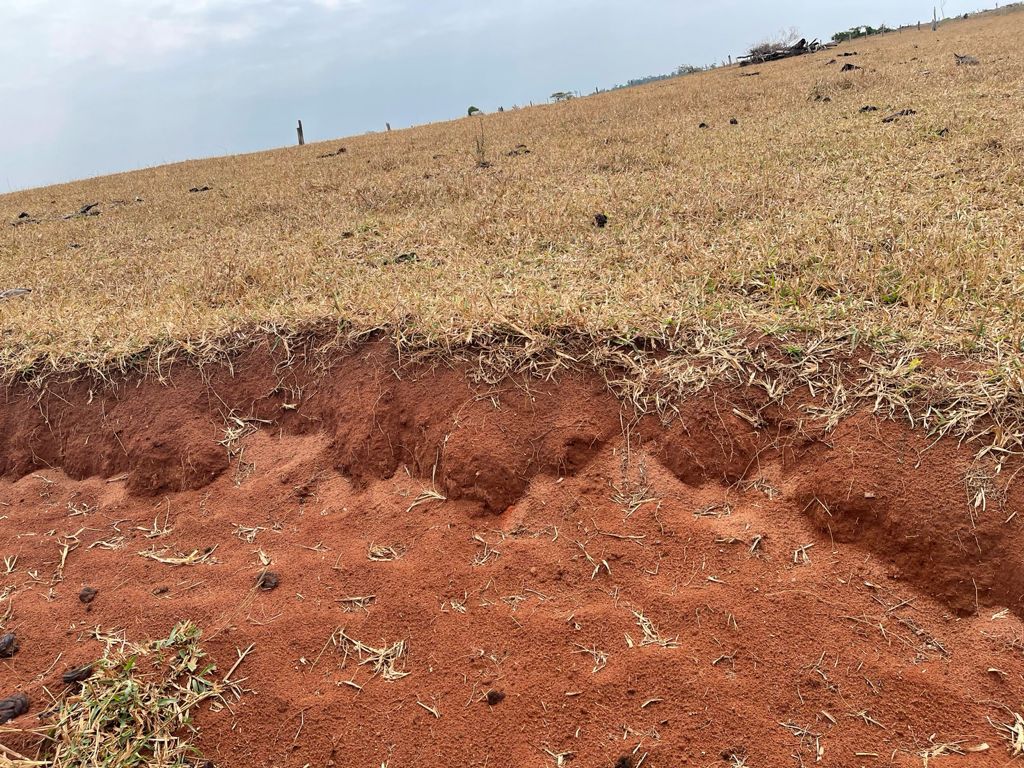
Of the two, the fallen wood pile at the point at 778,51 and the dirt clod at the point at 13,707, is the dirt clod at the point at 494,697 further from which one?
the fallen wood pile at the point at 778,51

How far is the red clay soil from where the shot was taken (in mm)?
1622

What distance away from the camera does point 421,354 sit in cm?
280

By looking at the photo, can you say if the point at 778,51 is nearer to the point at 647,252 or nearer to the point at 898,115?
the point at 898,115

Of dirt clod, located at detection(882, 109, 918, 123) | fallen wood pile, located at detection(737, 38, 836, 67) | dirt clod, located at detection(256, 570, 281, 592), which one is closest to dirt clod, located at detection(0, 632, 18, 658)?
dirt clod, located at detection(256, 570, 281, 592)

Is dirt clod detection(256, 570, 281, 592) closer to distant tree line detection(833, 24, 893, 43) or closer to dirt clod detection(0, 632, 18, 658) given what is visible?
dirt clod detection(0, 632, 18, 658)

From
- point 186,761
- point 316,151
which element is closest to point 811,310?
point 186,761

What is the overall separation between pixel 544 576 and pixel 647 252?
8.69ft

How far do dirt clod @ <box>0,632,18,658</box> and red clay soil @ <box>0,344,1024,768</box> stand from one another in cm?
4

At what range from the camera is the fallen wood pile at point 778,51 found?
2191cm

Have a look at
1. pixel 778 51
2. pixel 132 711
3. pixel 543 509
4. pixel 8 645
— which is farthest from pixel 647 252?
pixel 778 51

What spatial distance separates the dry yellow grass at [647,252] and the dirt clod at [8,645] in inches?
60.3

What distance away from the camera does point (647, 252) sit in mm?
4078

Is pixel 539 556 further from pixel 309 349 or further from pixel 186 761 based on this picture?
pixel 309 349

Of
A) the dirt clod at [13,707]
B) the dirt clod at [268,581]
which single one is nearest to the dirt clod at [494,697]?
the dirt clod at [268,581]
